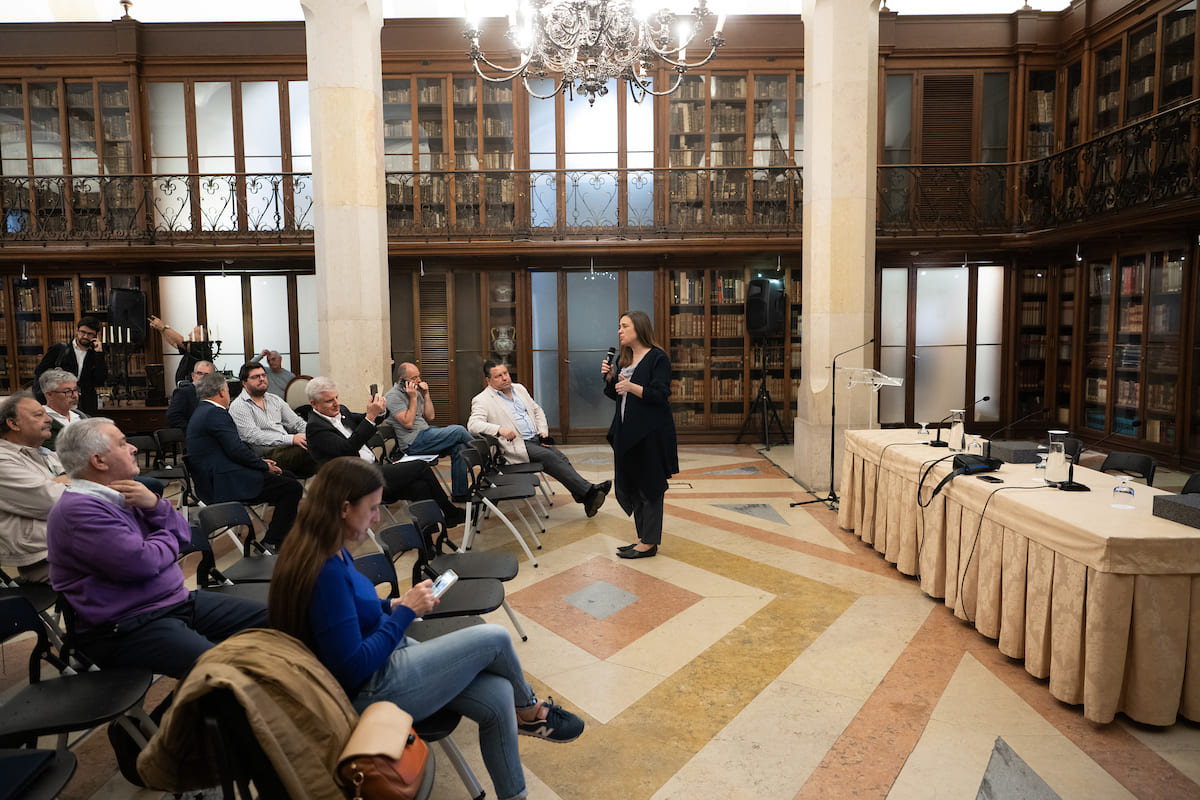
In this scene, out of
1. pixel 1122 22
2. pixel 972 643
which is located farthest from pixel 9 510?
pixel 1122 22

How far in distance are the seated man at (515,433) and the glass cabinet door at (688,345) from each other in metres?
4.15

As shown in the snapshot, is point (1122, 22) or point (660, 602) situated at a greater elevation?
point (1122, 22)

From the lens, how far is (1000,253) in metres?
9.79

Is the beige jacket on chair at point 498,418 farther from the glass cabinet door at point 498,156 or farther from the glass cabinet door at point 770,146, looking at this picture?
the glass cabinet door at point 770,146

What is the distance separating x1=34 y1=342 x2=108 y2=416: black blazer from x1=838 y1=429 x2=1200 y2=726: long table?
309 inches

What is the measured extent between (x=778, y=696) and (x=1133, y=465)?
295 centimetres

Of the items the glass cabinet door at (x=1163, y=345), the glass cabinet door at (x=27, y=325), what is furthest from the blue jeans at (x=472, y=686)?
the glass cabinet door at (x=27, y=325)

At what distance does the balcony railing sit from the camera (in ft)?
31.5

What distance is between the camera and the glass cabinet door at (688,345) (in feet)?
32.9

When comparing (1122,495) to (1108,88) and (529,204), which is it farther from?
(1108,88)

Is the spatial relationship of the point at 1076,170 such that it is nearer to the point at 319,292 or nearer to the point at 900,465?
the point at 900,465

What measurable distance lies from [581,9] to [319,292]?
3379 millimetres

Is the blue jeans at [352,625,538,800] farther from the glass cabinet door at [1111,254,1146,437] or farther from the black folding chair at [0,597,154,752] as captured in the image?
the glass cabinet door at [1111,254,1146,437]

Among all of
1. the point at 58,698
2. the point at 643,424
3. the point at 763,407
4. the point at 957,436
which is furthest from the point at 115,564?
the point at 763,407
